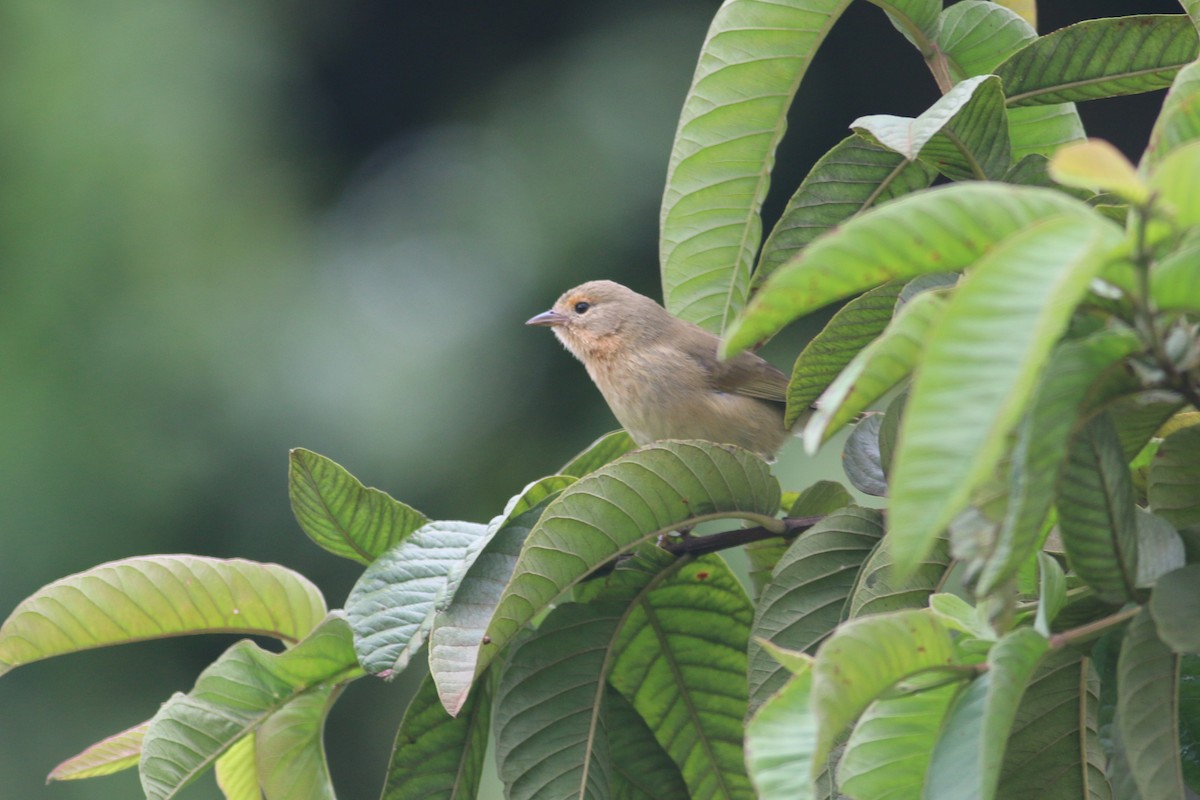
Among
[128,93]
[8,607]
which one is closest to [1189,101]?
[8,607]

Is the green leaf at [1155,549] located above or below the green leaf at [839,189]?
below

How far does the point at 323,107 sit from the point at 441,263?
2558 mm

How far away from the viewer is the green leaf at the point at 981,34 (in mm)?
1759

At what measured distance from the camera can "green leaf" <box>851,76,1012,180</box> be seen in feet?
4.74

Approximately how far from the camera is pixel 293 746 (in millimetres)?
1722

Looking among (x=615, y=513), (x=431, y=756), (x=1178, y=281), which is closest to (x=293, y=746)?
(x=431, y=756)

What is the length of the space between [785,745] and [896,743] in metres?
0.18

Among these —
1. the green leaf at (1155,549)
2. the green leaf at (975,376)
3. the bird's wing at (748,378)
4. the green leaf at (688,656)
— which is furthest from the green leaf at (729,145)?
the bird's wing at (748,378)

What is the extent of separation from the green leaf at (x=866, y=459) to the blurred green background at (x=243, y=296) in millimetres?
3998

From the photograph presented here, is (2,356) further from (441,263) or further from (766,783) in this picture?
(766,783)

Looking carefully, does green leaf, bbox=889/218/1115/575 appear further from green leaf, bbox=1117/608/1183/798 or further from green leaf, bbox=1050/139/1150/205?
green leaf, bbox=1117/608/1183/798

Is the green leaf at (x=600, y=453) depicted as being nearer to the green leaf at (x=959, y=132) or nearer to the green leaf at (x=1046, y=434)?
the green leaf at (x=959, y=132)

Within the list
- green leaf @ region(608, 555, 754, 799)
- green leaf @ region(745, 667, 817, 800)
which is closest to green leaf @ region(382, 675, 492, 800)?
green leaf @ region(608, 555, 754, 799)

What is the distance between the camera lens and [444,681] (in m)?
1.42
